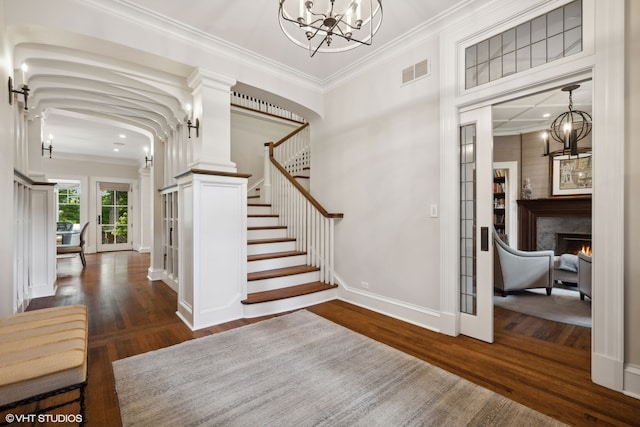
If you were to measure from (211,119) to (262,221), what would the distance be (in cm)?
198

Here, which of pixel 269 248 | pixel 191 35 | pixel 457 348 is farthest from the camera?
pixel 269 248

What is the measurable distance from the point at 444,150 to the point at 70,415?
3346 millimetres

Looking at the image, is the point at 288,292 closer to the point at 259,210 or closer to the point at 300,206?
the point at 300,206

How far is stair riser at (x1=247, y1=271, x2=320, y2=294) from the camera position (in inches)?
136

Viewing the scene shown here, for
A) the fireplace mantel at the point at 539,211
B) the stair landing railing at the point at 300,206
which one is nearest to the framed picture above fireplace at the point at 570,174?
the fireplace mantel at the point at 539,211

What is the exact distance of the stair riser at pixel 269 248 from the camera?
4.02 metres

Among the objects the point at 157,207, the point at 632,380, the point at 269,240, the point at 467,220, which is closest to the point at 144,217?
the point at 157,207

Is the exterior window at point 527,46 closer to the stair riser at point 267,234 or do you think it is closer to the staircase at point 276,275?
the staircase at point 276,275

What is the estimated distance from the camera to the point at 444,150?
2.72 meters

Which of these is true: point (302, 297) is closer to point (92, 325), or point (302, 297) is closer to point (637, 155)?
point (92, 325)

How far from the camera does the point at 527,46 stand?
2.30 metres

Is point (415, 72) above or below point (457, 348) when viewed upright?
above

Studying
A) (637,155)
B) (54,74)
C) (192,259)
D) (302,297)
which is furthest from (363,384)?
(54,74)

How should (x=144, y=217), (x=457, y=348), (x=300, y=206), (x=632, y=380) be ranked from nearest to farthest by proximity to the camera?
(x=632, y=380) < (x=457, y=348) < (x=300, y=206) < (x=144, y=217)
